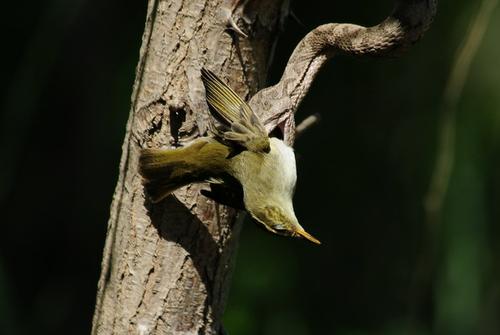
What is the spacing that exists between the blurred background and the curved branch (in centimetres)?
167

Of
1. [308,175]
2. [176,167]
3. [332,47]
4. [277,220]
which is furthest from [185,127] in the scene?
[308,175]

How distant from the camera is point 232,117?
103 inches

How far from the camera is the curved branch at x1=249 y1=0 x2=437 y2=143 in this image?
2578 millimetres

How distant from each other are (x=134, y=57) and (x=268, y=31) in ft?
7.73

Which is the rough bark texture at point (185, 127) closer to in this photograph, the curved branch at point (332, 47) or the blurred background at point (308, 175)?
the curved branch at point (332, 47)

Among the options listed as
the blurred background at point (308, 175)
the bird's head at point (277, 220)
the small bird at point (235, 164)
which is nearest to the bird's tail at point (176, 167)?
the small bird at point (235, 164)

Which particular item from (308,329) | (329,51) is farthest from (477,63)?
(329,51)

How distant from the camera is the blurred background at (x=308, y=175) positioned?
4711 mm

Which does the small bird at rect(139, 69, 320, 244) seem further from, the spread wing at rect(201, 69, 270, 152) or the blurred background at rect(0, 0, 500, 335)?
the blurred background at rect(0, 0, 500, 335)

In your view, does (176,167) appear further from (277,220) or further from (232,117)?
(277,220)

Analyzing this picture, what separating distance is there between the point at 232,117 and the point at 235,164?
0.53ft

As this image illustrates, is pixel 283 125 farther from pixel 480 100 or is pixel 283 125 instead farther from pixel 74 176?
pixel 74 176

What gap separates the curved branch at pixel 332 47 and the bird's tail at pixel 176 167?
0.73ft

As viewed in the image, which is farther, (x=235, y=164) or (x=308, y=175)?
(x=308, y=175)
